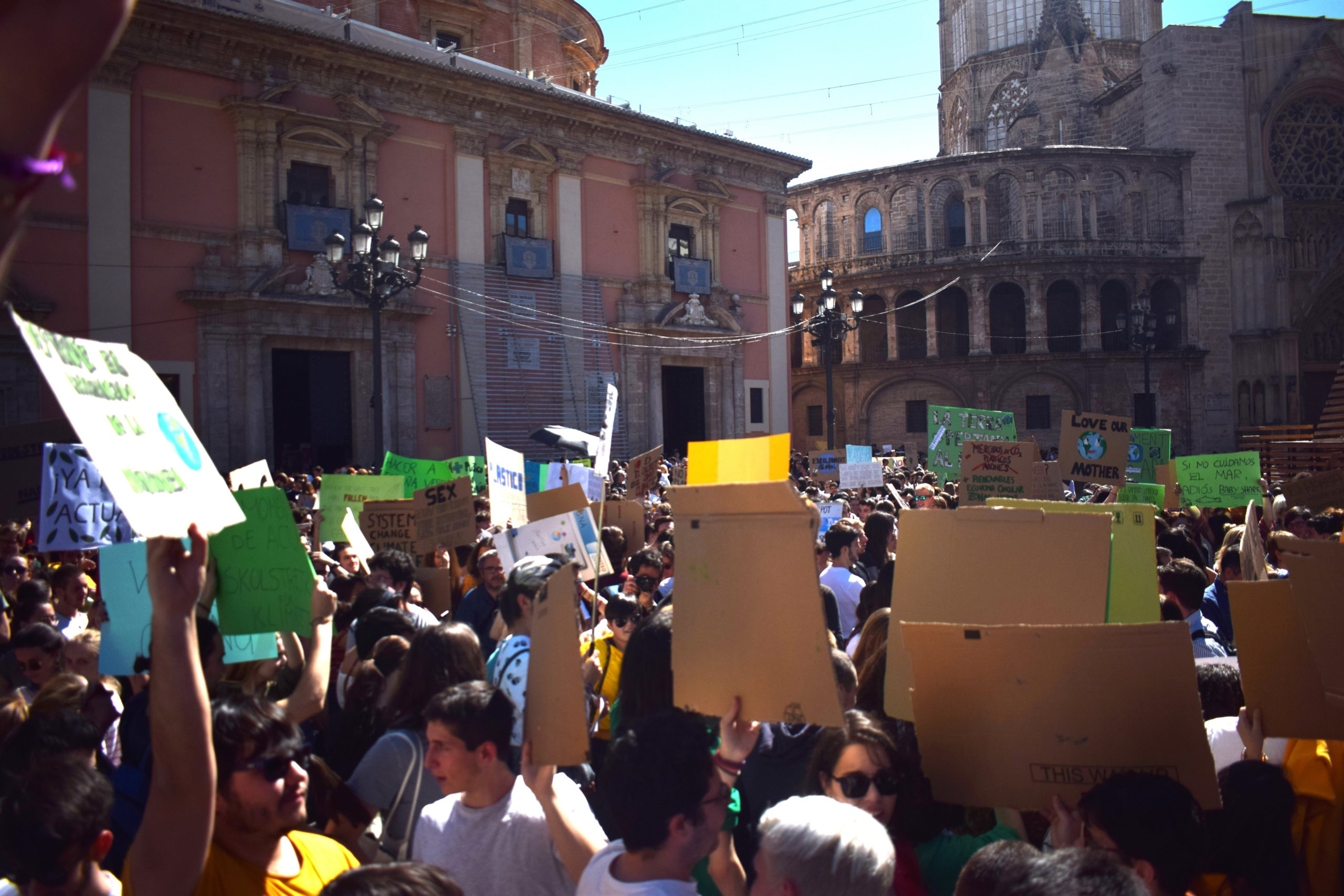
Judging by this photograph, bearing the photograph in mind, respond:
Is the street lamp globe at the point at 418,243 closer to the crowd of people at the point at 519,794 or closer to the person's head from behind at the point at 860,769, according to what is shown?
the crowd of people at the point at 519,794

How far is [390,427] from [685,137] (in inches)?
466

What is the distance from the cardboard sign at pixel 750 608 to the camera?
2684mm

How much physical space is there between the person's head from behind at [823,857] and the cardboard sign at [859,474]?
10.9m

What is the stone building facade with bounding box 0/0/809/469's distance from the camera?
62.7ft

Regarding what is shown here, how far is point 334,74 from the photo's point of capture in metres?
21.5

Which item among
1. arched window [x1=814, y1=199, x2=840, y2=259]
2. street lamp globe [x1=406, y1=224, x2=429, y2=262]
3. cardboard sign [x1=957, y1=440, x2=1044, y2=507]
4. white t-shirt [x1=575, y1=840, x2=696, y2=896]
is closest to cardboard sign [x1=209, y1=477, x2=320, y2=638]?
white t-shirt [x1=575, y1=840, x2=696, y2=896]

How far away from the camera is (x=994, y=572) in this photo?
3.33m

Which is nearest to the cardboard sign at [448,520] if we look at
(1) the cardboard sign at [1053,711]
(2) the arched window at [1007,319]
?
(1) the cardboard sign at [1053,711]

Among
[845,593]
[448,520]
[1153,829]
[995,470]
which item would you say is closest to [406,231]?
[448,520]

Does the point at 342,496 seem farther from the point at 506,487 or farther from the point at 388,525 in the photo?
the point at 506,487

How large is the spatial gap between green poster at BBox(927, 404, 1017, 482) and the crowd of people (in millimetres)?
8892

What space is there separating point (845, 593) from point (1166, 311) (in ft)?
128

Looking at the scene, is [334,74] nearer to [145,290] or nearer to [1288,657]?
[145,290]

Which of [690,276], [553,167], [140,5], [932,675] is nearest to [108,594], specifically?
[932,675]
